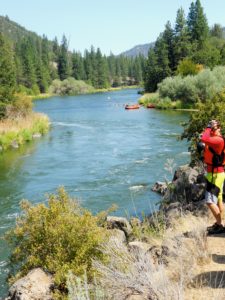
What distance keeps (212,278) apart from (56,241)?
9.31 feet

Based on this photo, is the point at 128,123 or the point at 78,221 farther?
the point at 128,123

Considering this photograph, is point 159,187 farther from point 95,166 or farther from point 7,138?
point 7,138

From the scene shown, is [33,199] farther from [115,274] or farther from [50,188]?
[115,274]

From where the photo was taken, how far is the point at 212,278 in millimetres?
6699

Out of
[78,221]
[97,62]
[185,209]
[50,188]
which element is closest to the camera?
[78,221]

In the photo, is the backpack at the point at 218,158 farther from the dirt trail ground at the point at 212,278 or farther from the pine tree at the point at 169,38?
the pine tree at the point at 169,38

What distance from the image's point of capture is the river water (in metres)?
17.1

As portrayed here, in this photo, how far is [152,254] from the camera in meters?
7.88

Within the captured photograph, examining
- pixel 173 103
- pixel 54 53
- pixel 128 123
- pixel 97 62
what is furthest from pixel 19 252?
pixel 54 53

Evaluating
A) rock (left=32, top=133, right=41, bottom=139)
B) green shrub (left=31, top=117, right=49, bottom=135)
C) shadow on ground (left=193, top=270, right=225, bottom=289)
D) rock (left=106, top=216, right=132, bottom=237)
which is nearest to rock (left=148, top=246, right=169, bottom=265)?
shadow on ground (left=193, top=270, right=225, bottom=289)

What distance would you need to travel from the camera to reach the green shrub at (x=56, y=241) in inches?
298

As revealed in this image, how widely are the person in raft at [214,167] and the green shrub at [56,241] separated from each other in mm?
2257

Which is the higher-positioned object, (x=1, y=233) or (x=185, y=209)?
(x=185, y=209)

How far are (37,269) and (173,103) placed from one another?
50139mm
